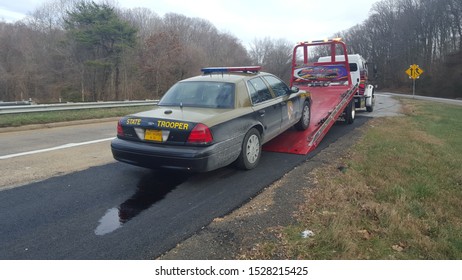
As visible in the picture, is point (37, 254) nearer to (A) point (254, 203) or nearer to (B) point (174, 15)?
(A) point (254, 203)

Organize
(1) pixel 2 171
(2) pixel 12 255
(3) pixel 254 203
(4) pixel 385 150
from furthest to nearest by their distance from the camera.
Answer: (4) pixel 385 150 < (1) pixel 2 171 < (3) pixel 254 203 < (2) pixel 12 255

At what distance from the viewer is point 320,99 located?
30.6 feet

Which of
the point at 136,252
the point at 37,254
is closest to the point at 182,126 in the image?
the point at 136,252

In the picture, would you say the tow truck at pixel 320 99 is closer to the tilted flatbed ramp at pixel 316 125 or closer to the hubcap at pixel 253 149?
the tilted flatbed ramp at pixel 316 125

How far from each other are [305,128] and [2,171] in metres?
5.85

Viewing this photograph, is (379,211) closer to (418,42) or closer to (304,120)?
(304,120)

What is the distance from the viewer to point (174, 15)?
74.1 m

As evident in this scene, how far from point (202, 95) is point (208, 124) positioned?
40.8 inches

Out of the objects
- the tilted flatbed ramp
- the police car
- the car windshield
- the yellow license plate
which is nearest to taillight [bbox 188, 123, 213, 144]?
the police car

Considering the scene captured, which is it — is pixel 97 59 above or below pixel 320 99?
above

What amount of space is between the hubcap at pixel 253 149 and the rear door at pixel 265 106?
11.5 inches

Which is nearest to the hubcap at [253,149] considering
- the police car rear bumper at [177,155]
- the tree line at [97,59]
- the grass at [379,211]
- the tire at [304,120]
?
the police car rear bumper at [177,155]

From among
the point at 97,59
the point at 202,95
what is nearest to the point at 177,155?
the point at 202,95

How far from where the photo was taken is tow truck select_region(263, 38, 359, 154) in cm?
673
